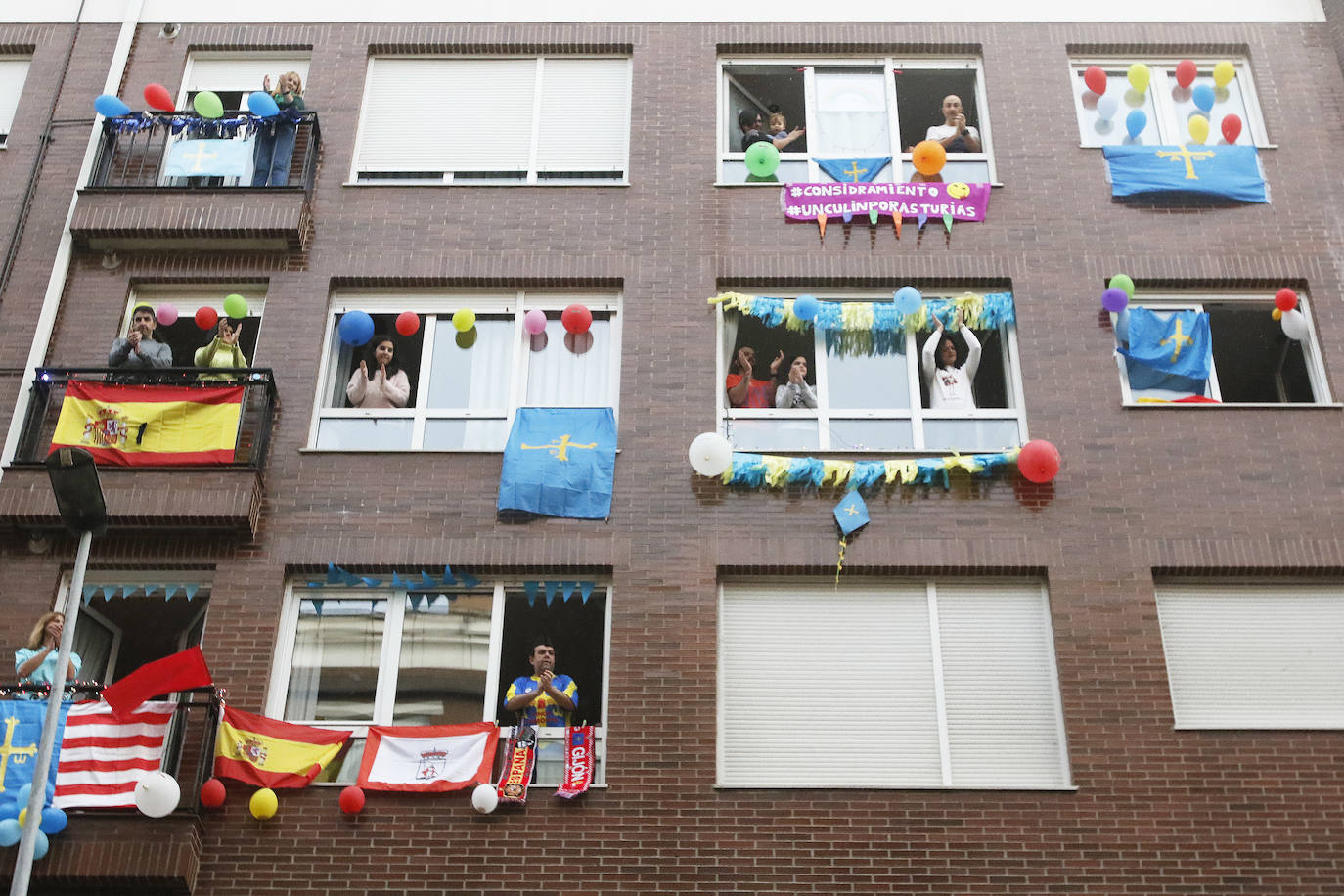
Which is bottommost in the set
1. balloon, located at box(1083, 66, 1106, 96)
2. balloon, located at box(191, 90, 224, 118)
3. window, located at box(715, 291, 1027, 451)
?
window, located at box(715, 291, 1027, 451)

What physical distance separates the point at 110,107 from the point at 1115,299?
10.8 metres

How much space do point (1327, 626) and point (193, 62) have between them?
1380 cm

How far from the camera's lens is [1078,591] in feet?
40.5

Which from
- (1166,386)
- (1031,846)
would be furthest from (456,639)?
(1166,386)

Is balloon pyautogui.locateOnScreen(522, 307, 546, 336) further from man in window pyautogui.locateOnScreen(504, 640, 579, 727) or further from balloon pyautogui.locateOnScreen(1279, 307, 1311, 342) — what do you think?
balloon pyautogui.locateOnScreen(1279, 307, 1311, 342)

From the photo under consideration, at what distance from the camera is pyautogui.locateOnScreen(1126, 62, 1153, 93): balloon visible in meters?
15.2

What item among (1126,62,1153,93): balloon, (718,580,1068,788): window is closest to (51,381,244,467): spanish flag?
(718,580,1068,788): window

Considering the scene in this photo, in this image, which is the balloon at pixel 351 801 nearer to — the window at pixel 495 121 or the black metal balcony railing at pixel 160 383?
the black metal balcony railing at pixel 160 383

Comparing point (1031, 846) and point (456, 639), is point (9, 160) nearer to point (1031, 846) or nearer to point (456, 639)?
point (456, 639)

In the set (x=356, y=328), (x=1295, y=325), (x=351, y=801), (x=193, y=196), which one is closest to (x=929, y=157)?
(x=1295, y=325)

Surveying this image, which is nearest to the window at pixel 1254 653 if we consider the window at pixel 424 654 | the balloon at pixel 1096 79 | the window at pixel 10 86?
the window at pixel 424 654

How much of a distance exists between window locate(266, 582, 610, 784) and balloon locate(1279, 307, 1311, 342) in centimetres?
744

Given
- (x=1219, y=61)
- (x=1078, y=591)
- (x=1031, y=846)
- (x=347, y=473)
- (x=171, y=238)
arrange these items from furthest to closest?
(x=1219, y=61)
(x=171, y=238)
(x=347, y=473)
(x=1078, y=591)
(x=1031, y=846)

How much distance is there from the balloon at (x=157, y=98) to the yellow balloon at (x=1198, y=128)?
11.3 m
